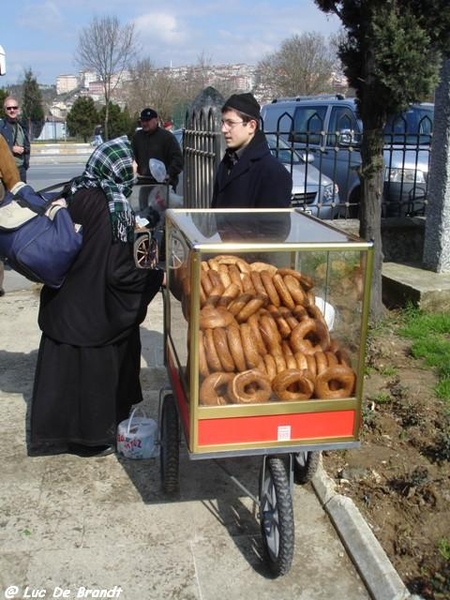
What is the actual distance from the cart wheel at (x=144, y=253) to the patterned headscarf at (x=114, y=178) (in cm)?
14

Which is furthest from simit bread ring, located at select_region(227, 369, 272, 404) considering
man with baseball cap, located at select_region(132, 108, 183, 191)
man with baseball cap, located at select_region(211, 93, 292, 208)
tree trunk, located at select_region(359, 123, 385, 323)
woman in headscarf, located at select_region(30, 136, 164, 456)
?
man with baseball cap, located at select_region(132, 108, 183, 191)

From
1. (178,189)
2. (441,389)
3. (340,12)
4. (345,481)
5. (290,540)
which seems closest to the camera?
(290,540)

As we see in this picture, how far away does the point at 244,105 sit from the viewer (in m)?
3.73

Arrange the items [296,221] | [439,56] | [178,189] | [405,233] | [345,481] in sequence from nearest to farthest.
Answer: [296,221], [345,481], [439,56], [405,233], [178,189]

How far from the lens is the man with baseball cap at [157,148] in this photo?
8773 millimetres

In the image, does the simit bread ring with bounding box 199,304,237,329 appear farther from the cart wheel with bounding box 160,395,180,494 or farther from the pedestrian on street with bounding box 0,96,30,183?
the pedestrian on street with bounding box 0,96,30,183

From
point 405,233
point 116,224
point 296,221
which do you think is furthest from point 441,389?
point 405,233

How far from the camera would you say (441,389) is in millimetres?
4312

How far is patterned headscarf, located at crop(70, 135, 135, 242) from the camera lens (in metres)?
3.48

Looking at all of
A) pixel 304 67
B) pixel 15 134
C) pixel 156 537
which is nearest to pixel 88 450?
pixel 156 537

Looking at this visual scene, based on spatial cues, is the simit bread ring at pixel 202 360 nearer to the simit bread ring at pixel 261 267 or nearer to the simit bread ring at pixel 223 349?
the simit bread ring at pixel 223 349

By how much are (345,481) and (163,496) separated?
36.7 inches

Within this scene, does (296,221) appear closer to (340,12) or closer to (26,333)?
(340,12)

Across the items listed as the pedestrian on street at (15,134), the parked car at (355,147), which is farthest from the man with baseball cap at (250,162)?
the pedestrian on street at (15,134)
